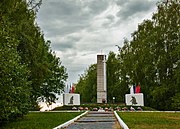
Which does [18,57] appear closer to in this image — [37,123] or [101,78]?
[37,123]

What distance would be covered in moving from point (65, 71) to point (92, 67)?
1262 inches

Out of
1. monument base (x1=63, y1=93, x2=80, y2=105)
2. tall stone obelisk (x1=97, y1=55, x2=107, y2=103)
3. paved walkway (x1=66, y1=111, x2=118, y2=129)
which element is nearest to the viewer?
paved walkway (x1=66, y1=111, x2=118, y2=129)

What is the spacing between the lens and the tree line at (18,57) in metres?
13.5

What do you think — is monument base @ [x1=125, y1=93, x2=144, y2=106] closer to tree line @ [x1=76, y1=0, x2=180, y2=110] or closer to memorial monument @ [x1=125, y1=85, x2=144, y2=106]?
memorial monument @ [x1=125, y1=85, x2=144, y2=106]

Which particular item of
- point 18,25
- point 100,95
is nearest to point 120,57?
point 100,95

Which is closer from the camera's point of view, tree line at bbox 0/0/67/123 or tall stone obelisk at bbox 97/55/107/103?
tree line at bbox 0/0/67/123

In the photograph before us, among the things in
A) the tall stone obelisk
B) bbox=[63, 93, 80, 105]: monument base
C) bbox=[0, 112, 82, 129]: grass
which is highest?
the tall stone obelisk

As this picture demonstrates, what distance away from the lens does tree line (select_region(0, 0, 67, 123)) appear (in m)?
13.5

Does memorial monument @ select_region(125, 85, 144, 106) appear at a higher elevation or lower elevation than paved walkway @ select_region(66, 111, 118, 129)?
higher

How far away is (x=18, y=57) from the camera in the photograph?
15.9 m

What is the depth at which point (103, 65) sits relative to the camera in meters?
45.8

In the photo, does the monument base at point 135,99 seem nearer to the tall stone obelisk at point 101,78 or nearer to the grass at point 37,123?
the tall stone obelisk at point 101,78

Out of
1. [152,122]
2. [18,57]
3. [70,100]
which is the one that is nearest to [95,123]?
[152,122]

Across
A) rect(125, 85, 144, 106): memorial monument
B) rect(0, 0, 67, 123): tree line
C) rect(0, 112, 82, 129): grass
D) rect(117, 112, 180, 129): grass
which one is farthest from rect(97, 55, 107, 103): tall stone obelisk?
rect(117, 112, 180, 129): grass
